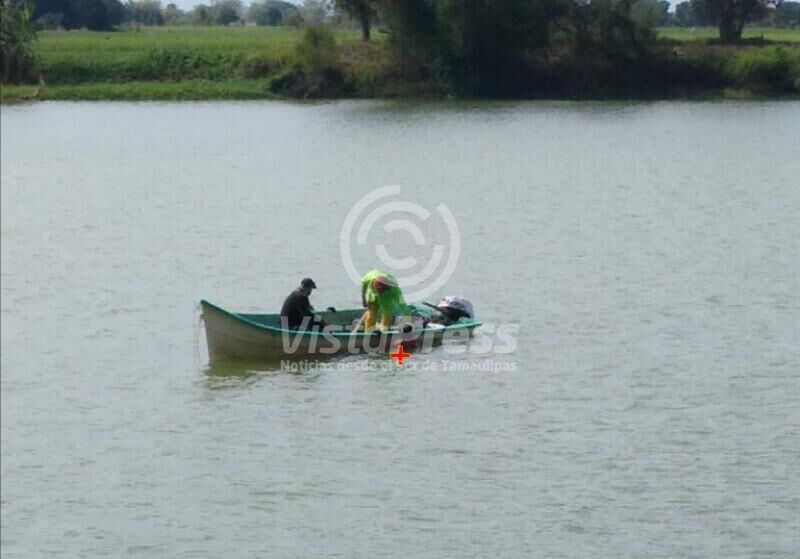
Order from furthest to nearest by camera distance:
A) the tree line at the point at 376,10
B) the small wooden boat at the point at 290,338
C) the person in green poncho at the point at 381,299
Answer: the tree line at the point at 376,10
the person in green poncho at the point at 381,299
the small wooden boat at the point at 290,338

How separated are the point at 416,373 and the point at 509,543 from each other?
7.18 metres

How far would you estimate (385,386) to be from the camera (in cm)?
2319

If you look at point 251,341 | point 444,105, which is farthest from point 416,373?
point 444,105

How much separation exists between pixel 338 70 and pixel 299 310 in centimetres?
5208

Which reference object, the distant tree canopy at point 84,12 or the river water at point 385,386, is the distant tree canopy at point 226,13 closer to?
the distant tree canopy at point 84,12

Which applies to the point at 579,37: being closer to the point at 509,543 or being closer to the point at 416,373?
the point at 416,373

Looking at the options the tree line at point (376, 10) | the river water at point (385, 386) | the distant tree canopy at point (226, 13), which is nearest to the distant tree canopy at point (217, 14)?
the distant tree canopy at point (226, 13)

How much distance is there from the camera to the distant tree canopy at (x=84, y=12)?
56.2m

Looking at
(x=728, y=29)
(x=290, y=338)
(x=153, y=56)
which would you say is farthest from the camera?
(x=728, y=29)

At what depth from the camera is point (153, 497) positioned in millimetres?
17594

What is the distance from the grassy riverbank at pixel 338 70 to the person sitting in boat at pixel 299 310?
4440 cm

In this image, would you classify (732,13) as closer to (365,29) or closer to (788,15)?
(365,29)

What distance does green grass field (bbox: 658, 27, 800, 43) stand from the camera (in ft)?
287

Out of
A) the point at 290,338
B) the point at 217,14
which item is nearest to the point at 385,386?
the point at 290,338
